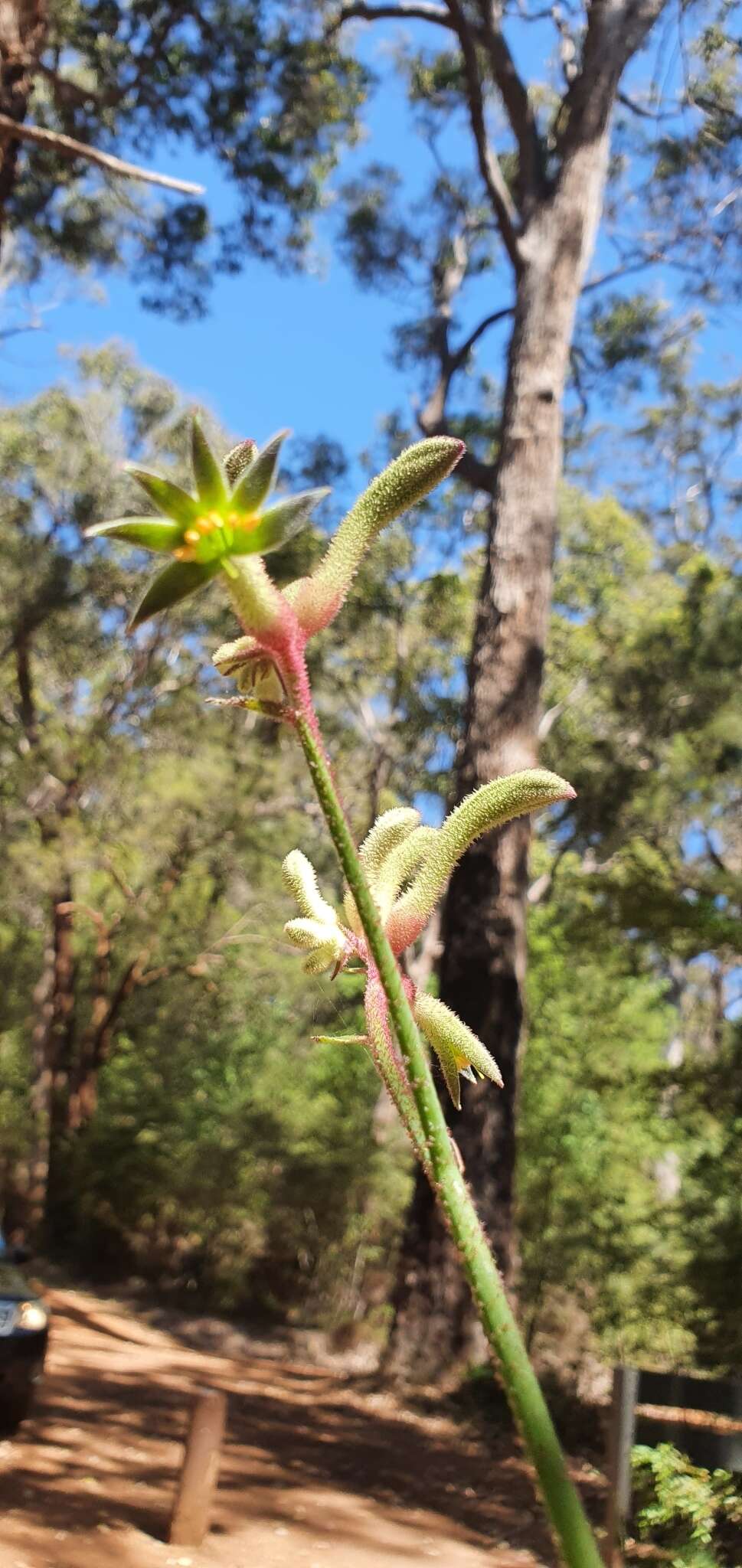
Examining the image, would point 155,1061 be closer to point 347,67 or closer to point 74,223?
point 74,223

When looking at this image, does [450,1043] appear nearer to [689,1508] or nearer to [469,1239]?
[469,1239]

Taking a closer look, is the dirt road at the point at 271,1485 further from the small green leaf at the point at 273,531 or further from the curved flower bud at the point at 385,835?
the small green leaf at the point at 273,531

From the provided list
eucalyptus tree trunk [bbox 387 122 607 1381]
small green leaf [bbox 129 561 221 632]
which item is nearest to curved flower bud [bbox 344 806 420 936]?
small green leaf [bbox 129 561 221 632]

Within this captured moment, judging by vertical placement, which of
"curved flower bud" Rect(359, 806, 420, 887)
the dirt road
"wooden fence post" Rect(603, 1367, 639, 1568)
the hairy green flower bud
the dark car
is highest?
"curved flower bud" Rect(359, 806, 420, 887)

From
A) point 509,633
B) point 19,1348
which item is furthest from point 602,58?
point 19,1348

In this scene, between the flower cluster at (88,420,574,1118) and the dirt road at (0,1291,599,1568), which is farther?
the dirt road at (0,1291,599,1568)

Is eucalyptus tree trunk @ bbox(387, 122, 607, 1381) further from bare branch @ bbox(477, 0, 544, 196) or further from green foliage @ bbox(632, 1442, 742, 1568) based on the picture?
green foliage @ bbox(632, 1442, 742, 1568)
